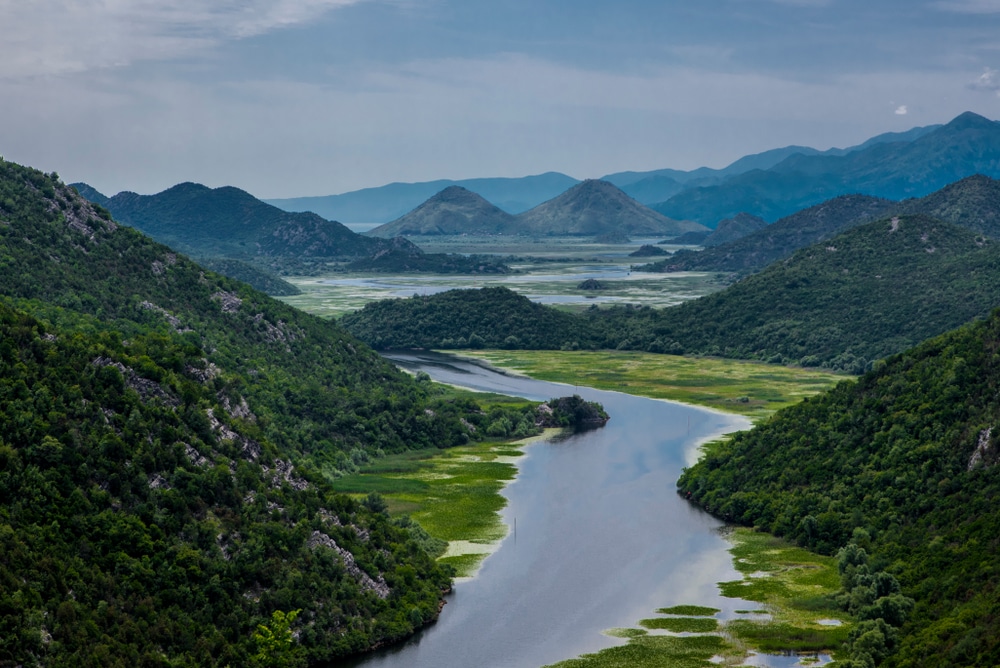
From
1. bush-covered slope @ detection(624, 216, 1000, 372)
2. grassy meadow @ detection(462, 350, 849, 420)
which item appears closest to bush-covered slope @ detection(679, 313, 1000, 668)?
grassy meadow @ detection(462, 350, 849, 420)

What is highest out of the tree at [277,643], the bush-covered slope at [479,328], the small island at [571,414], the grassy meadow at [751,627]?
the bush-covered slope at [479,328]

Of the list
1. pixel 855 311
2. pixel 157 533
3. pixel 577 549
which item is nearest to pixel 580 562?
pixel 577 549

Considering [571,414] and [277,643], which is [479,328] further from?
[277,643]

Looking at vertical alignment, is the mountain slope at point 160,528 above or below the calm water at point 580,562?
above

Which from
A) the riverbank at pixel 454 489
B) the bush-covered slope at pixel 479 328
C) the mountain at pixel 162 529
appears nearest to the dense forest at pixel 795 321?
the bush-covered slope at pixel 479 328

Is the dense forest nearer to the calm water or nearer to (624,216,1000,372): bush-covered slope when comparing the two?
(624,216,1000,372): bush-covered slope

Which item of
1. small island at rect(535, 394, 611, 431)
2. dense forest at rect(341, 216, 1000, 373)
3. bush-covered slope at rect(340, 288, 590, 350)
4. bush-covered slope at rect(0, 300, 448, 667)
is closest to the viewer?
bush-covered slope at rect(0, 300, 448, 667)

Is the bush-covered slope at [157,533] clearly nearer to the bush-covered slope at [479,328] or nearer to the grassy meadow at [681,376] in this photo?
the grassy meadow at [681,376]
